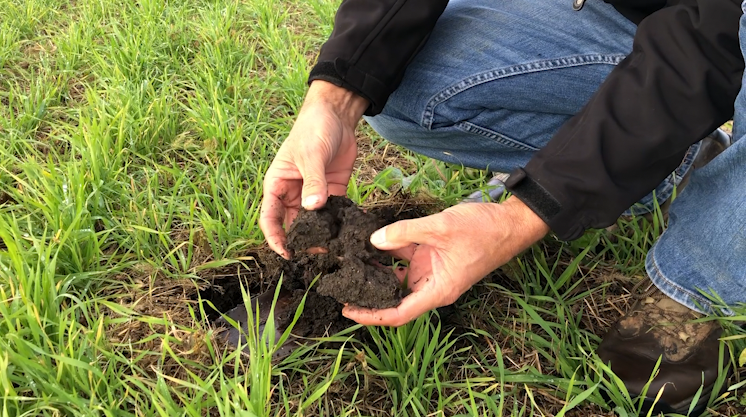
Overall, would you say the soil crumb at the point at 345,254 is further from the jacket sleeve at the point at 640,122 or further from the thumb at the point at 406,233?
the jacket sleeve at the point at 640,122

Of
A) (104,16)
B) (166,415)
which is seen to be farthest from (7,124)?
(166,415)

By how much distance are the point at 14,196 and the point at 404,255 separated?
4.60 feet

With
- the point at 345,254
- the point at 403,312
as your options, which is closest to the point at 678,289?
the point at 403,312

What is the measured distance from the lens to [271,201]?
1663 mm

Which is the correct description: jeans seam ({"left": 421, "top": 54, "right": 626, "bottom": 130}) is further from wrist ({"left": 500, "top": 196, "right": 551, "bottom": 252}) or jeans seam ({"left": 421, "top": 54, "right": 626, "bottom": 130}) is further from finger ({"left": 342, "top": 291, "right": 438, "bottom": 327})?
finger ({"left": 342, "top": 291, "right": 438, "bottom": 327})

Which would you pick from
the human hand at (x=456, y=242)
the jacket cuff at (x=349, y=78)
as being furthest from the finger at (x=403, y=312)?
the jacket cuff at (x=349, y=78)

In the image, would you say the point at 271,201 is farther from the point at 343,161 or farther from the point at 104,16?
the point at 104,16

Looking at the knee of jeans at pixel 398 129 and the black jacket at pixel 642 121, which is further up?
the black jacket at pixel 642 121

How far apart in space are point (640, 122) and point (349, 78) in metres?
0.87

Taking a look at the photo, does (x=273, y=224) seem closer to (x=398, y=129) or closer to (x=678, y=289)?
(x=398, y=129)

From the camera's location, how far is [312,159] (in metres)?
1.58

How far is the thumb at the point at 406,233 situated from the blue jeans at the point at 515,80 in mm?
673

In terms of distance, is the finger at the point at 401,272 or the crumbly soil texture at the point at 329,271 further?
the finger at the point at 401,272

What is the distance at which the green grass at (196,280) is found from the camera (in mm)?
1398
